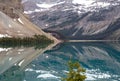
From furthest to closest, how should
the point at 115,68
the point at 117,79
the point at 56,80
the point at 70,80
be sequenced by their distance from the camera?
the point at 115,68 < the point at 117,79 < the point at 56,80 < the point at 70,80

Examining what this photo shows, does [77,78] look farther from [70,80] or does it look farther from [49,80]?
[49,80]

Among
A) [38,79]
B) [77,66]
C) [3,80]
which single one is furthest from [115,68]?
[77,66]

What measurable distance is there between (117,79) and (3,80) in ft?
101

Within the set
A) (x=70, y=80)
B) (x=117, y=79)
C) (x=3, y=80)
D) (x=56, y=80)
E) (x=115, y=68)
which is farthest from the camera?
(x=115, y=68)

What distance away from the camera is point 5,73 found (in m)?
92.3

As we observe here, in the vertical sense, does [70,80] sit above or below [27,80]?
above

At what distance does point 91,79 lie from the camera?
90125 mm

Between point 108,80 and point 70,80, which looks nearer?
point 70,80

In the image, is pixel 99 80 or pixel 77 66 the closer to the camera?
pixel 77 66

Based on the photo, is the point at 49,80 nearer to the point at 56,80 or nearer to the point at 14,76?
the point at 56,80

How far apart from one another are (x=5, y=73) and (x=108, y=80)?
25203 millimetres

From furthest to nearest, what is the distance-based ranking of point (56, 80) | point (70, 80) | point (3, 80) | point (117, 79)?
1. point (117, 79)
2. point (56, 80)
3. point (3, 80)
4. point (70, 80)

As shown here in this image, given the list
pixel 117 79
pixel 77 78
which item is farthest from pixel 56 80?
pixel 77 78

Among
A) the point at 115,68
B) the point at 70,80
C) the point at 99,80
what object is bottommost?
the point at 115,68
